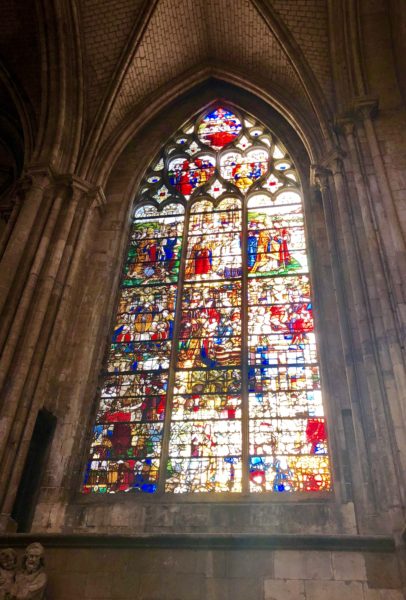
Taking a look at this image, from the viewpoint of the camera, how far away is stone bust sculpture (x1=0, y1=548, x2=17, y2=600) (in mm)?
5152

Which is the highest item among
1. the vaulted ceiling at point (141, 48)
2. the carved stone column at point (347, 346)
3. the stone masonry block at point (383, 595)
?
the vaulted ceiling at point (141, 48)

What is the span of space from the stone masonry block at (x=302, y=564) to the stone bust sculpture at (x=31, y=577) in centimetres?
201

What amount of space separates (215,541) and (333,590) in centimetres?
107

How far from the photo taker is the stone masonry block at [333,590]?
5.08 metres

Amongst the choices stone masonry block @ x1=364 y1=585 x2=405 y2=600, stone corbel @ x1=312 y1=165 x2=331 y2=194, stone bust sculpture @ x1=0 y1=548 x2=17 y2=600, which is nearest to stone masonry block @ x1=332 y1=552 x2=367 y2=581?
stone masonry block @ x1=364 y1=585 x2=405 y2=600

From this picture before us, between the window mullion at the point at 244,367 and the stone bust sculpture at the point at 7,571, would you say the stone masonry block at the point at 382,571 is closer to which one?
the window mullion at the point at 244,367

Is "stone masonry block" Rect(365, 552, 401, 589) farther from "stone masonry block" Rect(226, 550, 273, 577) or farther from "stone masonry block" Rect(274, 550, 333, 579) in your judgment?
"stone masonry block" Rect(226, 550, 273, 577)

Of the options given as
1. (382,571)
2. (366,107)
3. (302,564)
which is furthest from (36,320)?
(366,107)

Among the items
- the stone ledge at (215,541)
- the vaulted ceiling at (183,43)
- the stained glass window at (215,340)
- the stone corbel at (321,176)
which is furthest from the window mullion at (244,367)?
the vaulted ceiling at (183,43)

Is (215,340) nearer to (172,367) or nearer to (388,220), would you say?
(172,367)

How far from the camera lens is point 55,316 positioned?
769 cm

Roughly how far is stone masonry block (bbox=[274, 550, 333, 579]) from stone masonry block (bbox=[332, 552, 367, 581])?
0.19 feet

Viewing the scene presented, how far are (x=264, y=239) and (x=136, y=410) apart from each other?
3.22 metres

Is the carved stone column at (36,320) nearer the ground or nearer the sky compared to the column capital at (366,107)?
nearer the ground
